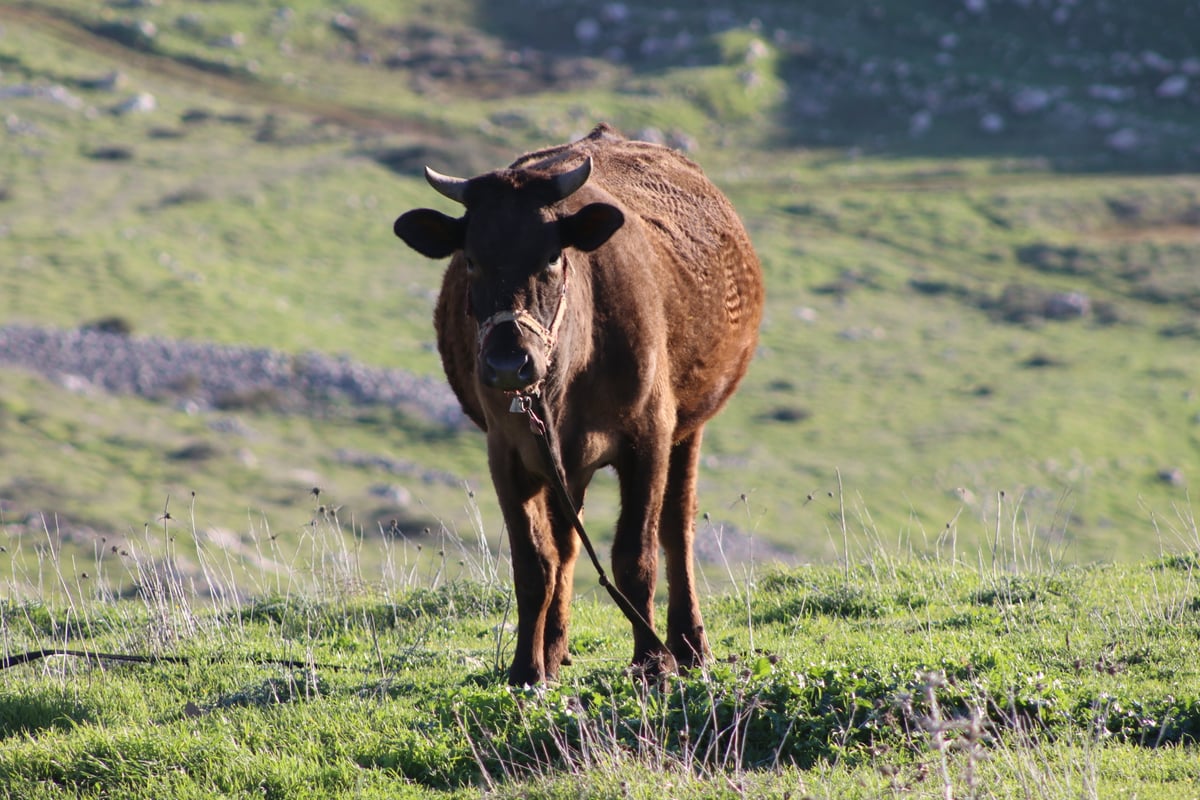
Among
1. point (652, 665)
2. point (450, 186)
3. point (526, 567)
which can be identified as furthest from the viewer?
point (652, 665)

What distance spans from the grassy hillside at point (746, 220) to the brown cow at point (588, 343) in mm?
5893

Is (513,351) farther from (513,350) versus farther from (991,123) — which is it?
(991,123)

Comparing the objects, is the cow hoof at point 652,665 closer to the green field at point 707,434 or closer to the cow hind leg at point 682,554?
the cow hind leg at point 682,554

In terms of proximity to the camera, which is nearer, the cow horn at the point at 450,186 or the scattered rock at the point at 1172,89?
→ the cow horn at the point at 450,186

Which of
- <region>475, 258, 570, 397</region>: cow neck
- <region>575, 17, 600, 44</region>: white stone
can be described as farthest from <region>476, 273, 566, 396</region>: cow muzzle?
<region>575, 17, 600, 44</region>: white stone

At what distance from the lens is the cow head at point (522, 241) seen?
656 centimetres

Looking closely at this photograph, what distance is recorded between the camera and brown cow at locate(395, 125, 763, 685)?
6.71m

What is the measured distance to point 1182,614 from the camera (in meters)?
7.98

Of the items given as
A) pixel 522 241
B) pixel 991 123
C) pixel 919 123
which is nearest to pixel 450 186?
pixel 522 241

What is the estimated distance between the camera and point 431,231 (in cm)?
710

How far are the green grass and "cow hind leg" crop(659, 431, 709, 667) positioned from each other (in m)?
0.23

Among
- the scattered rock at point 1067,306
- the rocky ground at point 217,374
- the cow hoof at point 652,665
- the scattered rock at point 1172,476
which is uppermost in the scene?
the cow hoof at point 652,665

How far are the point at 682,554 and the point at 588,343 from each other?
196cm

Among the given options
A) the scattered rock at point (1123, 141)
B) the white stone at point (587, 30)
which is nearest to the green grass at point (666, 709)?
the scattered rock at point (1123, 141)
